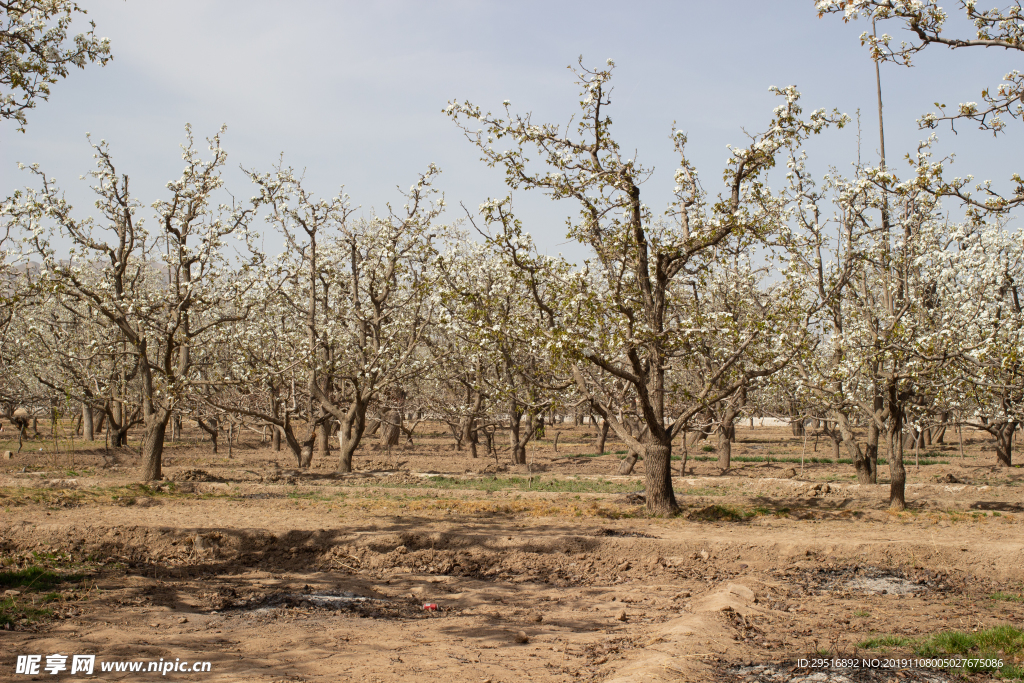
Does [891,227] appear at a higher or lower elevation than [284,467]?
higher

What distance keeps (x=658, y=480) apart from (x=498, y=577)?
4727mm

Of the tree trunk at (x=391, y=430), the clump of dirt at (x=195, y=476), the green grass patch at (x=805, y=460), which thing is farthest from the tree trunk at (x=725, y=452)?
the clump of dirt at (x=195, y=476)

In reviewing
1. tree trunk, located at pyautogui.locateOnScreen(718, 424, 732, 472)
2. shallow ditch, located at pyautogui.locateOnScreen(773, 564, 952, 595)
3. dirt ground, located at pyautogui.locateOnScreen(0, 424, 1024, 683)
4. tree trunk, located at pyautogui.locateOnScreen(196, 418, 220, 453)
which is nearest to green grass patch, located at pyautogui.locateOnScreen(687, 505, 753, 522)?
dirt ground, located at pyautogui.locateOnScreen(0, 424, 1024, 683)

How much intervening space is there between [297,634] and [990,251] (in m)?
21.8

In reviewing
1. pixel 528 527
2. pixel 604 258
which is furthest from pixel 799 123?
pixel 528 527

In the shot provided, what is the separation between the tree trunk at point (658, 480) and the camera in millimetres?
14141

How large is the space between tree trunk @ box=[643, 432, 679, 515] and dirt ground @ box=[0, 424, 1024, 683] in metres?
0.33

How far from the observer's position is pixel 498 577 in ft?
35.7

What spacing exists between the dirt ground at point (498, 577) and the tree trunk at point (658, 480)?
→ 328mm

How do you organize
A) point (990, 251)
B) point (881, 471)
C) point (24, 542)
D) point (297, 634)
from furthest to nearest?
point (881, 471) → point (990, 251) → point (24, 542) → point (297, 634)

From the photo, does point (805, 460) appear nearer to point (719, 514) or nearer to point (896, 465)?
point (896, 465)

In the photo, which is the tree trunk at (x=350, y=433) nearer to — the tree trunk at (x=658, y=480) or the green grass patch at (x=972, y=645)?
the tree trunk at (x=658, y=480)

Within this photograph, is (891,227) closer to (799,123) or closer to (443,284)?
(799,123)

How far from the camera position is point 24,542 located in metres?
11.8
